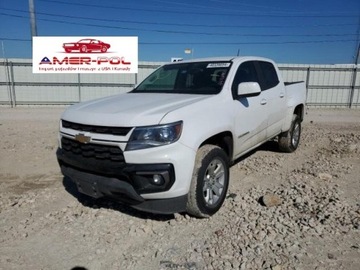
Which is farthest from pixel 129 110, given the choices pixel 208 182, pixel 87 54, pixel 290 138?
pixel 87 54

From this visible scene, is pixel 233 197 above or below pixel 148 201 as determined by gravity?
below

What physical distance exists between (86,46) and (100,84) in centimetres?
234

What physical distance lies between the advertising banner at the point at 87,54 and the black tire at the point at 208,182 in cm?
1366

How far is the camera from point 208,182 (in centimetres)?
353

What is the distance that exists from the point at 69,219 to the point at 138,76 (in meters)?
13.6

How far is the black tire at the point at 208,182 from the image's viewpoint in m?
3.24

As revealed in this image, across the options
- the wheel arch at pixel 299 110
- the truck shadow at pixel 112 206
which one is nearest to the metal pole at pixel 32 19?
the truck shadow at pixel 112 206

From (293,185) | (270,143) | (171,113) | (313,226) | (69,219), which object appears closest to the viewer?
(171,113)

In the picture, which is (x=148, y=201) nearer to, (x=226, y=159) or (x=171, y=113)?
(x=171, y=113)

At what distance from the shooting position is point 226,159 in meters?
3.72

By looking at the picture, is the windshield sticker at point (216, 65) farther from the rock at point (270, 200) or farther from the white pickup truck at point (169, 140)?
the rock at point (270, 200)

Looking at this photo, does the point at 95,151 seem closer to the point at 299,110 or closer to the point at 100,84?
the point at 299,110

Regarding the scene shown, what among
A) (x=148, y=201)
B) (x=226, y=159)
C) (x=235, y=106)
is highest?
(x=235, y=106)

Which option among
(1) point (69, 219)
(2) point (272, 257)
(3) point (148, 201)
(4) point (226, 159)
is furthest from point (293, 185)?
(1) point (69, 219)
